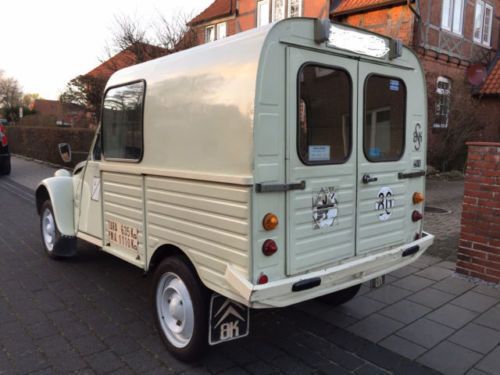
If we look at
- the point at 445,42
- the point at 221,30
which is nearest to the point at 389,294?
the point at 445,42

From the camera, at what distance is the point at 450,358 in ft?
10.4

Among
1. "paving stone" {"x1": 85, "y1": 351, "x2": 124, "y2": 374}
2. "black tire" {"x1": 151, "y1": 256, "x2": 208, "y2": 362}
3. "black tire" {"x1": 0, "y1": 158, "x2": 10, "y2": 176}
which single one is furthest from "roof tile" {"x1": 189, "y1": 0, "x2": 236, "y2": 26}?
"paving stone" {"x1": 85, "y1": 351, "x2": 124, "y2": 374}

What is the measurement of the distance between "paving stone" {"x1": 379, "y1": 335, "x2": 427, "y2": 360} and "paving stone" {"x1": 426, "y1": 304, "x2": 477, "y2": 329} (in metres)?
0.55

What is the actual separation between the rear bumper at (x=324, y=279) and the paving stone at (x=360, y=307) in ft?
2.35

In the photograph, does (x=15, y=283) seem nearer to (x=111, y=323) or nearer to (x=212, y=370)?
(x=111, y=323)

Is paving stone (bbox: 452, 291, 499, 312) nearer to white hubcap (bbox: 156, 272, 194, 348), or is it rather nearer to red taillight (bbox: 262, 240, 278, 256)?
red taillight (bbox: 262, 240, 278, 256)

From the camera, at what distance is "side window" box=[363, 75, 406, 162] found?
333 centimetres

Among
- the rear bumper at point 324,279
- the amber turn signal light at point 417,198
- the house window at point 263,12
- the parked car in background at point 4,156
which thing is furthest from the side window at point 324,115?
the house window at point 263,12

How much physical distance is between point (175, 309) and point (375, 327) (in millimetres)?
1738

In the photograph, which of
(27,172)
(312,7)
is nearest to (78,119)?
(27,172)

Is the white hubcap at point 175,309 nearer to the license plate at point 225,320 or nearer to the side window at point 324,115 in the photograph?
the license plate at point 225,320

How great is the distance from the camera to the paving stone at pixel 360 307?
3945 mm

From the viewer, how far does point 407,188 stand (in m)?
3.69

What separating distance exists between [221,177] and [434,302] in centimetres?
275
